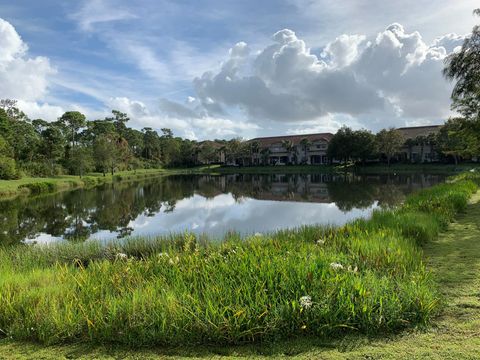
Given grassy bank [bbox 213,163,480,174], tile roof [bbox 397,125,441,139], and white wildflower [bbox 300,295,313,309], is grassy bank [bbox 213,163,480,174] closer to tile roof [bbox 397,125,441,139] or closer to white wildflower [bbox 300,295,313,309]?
tile roof [bbox 397,125,441,139]

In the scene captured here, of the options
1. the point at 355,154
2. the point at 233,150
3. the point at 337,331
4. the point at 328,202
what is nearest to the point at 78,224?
the point at 328,202

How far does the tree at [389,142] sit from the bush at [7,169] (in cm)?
5020

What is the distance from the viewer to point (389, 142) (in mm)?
58344

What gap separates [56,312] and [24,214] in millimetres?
18695

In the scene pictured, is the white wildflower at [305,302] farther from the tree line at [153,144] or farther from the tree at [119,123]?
the tree at [119,123]

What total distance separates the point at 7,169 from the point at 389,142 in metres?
51.7

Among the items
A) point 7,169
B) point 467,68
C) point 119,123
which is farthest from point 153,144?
point 467,68

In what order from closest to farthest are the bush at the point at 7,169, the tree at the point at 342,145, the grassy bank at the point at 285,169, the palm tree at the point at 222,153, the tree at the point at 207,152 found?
1. the bush at the point at 7,169
2. the tree at the point at 342,145
3. the grassy bank at the point at 285,169
4. the tree at the point at 207,152
5. the palm tree at the point at 222,153

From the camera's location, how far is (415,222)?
26.8ft

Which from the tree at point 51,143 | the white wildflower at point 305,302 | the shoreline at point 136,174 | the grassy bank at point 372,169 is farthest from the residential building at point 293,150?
the white wildflower at point 305,302

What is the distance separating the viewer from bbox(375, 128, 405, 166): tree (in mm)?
58250

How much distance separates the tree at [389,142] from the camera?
58.2 meters

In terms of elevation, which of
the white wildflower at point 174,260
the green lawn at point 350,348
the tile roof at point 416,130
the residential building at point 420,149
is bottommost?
the green lawn at point 350,348

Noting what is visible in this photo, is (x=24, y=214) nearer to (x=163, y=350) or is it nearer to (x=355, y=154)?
(x=163, y=350)
